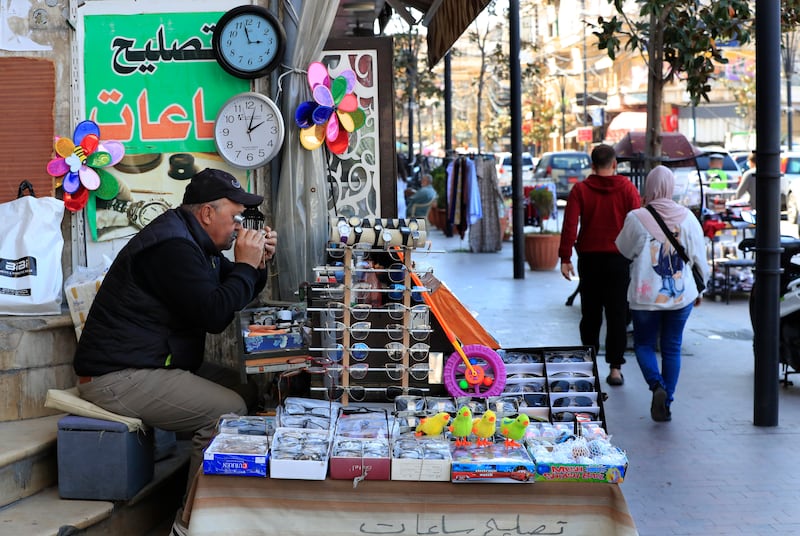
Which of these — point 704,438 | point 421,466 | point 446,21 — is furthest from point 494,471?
point 446,21

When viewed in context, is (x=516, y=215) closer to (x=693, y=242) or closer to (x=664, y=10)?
(x=664, y=10)

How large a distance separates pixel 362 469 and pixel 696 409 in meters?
4.13

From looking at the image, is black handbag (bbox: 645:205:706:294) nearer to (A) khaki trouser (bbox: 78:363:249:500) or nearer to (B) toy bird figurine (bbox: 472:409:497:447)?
(B) toy bird figurine (bbox: 472:409:497:447)

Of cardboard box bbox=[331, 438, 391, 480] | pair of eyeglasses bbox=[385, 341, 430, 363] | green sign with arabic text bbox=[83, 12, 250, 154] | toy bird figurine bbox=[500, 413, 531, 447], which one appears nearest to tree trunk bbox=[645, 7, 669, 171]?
green sign with arabic text bbox=[83, 12, 250, 154]

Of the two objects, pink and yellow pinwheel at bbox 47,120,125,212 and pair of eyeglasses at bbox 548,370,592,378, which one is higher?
pink and yellow pinwheel at bbox 47,120,125,212

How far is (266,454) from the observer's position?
408 centimetres

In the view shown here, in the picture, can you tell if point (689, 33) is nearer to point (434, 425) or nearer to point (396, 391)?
point (396, 391)

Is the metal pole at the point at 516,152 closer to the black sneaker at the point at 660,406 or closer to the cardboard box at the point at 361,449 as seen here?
the black sneaker at the point at 660,406

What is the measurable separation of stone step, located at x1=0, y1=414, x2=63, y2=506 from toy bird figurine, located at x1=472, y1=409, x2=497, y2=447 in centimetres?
223

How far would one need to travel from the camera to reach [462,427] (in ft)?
14.2

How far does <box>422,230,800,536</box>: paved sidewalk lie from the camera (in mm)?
5301

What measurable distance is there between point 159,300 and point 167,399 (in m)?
0.47

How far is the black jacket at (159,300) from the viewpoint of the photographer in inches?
179

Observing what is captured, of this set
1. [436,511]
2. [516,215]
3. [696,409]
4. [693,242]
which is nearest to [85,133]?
[436,511]
